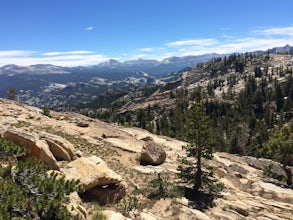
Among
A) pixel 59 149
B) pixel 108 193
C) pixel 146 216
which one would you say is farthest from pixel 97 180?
pixel 59 149

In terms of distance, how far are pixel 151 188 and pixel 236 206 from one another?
8.20 metres

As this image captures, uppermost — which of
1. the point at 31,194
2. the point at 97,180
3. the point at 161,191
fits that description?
the point at 31,194

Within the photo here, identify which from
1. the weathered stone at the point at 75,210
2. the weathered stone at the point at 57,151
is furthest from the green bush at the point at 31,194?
the weathered stone at the point at 57,151

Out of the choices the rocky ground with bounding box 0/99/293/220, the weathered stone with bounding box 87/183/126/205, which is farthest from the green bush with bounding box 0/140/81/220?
the weathered stone with bounding box 87/183/126/205

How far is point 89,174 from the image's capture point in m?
22.6

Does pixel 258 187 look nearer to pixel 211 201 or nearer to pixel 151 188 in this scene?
pixel 211 201

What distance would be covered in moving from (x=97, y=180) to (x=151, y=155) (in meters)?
15.2

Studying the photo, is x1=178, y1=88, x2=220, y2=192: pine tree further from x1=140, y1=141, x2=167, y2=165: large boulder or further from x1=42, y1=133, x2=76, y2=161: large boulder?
x1=42, y1=133, x2=76, y2=161: large boulder

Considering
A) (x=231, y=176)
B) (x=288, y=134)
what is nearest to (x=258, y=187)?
(x=231, y=176)

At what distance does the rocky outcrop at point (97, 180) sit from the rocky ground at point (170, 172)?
90 centimetres

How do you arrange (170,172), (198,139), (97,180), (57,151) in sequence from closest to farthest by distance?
(97,180), (57,151), (198,139), (170,172)

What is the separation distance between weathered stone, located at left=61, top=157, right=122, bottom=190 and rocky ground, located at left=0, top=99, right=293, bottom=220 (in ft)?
3.10

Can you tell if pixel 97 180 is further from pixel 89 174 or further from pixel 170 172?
pixel 170 172

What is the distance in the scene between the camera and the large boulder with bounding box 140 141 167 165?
36750 millimetres
